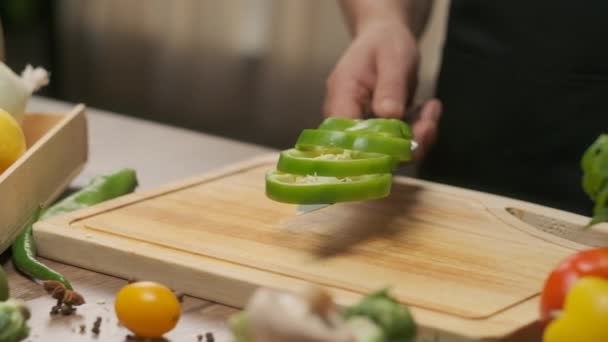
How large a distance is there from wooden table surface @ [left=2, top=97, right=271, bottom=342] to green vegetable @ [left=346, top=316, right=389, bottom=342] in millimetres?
289

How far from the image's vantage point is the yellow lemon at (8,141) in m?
1.20

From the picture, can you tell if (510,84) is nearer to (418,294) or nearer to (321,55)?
(418,294)

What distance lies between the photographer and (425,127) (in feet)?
4.95

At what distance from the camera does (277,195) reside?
1.14m

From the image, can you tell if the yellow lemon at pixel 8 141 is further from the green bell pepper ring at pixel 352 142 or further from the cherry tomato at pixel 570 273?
the cherry tomato at pixel 570 273

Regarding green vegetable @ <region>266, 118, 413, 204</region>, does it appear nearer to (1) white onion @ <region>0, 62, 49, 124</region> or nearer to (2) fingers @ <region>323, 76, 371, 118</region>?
(2) fingers @ <region>323, 76, 371, 118</region>

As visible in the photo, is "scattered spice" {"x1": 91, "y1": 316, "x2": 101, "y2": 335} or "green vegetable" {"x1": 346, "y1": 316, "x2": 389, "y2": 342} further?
"scattered spice" {"x1": 91, "y1": 316, "x2": 101, "y2": 335}

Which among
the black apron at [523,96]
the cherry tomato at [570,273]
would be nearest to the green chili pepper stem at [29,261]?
the cherry tomato at [570,273]

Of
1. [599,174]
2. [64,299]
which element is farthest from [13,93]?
[599,174]

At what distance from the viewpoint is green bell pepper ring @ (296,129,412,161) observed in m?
1.20

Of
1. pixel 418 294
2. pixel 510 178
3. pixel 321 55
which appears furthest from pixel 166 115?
pixel 418 294

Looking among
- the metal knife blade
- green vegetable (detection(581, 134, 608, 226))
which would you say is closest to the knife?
the metal knife blade

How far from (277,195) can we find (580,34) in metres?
0.81

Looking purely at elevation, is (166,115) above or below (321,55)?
below
